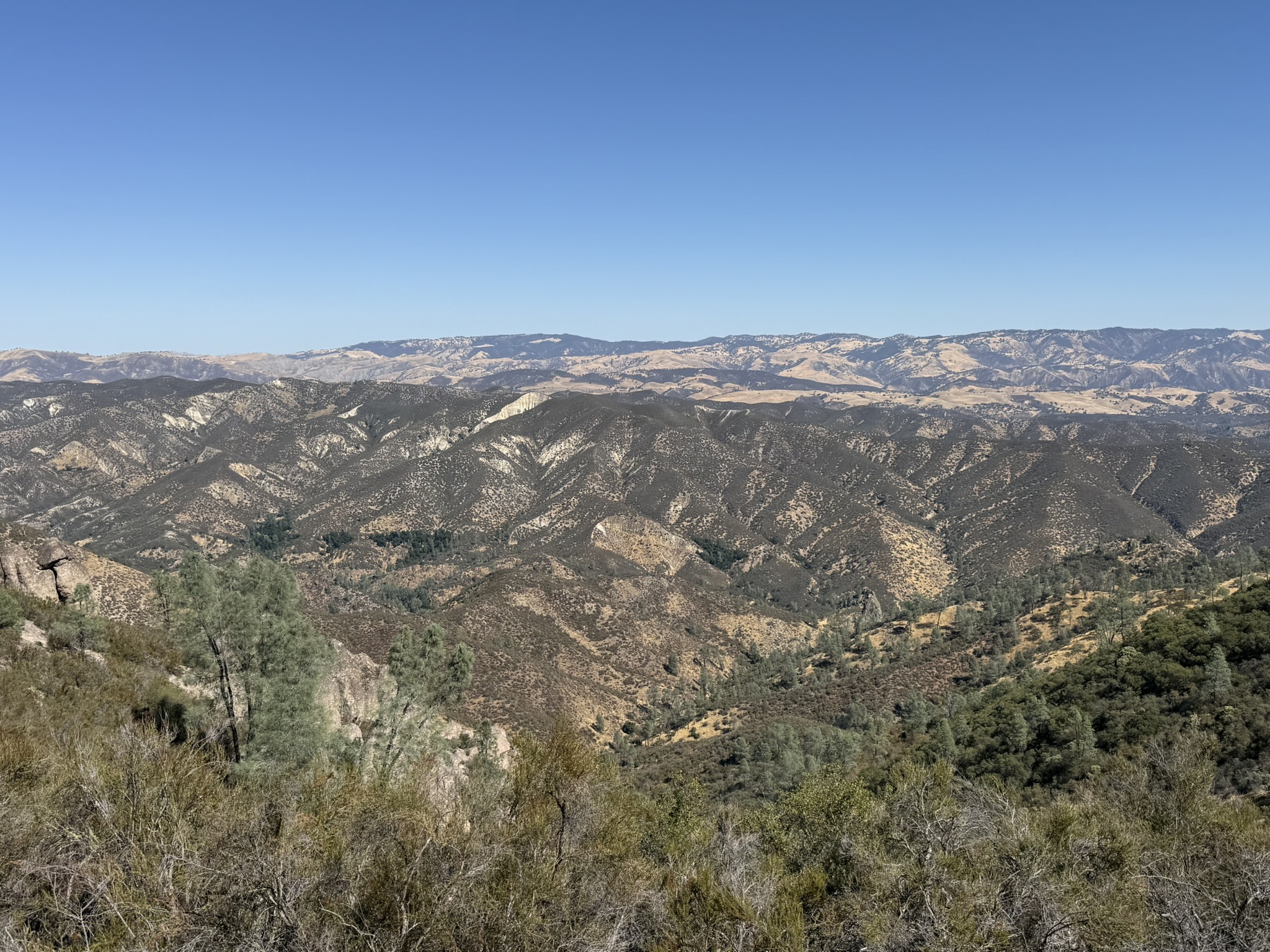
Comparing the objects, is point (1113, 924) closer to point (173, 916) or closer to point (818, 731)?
point (173, 916)

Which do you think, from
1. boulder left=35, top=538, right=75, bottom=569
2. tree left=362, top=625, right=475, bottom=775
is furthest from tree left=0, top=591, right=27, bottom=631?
tree left=362, top=625, right=475, bottom=775

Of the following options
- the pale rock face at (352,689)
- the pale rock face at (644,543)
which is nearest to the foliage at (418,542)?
the pale rock face at (644,543)

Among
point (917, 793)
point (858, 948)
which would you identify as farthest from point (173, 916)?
point (917, 793)

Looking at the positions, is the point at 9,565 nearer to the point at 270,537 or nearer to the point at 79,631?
the point at 79,631

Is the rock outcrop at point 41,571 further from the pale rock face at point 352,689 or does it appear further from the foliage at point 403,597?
the foliage at point 403,597

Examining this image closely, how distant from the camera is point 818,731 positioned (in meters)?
63.7

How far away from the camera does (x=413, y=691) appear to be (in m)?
27.9

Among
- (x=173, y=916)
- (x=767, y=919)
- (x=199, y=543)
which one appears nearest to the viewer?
(x=173, y=916)

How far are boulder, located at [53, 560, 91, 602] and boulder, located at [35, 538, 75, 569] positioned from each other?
0.76ft

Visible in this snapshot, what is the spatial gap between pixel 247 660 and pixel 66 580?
1174 inches

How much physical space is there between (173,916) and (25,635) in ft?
104

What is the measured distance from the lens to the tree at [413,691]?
90.4 ft

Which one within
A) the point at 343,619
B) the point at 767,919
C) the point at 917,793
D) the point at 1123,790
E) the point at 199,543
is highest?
the point at 767,919

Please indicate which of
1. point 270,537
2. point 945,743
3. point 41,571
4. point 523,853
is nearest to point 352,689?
point 41,571
